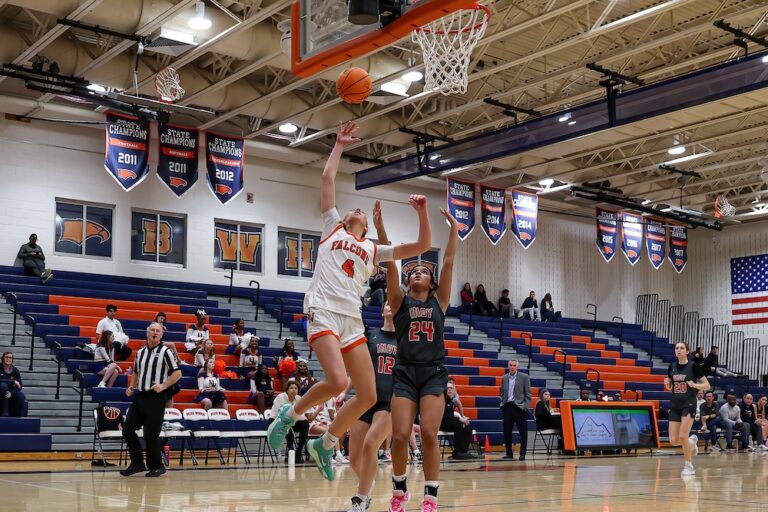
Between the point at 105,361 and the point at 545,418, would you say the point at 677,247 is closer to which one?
the point at 545,418

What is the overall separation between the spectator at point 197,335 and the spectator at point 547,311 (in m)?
13.5

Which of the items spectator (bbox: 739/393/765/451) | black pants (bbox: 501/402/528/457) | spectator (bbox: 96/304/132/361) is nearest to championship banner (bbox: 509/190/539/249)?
spectator (bbox: 739/393/765/451)

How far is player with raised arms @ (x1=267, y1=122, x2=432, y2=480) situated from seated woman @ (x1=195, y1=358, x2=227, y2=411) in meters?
10.3

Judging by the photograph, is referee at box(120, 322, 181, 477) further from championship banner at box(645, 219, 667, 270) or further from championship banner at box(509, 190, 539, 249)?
championship banner at box(645, 219, 667, 270)

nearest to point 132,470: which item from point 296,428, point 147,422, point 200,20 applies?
point 147,422

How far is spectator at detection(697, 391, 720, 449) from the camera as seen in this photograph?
71.1 ft

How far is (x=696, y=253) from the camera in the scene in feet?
111

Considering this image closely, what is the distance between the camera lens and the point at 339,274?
6.09m

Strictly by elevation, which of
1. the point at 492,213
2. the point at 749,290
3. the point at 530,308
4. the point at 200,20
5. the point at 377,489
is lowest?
the point at 377,489

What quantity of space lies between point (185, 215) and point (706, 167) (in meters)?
14.2

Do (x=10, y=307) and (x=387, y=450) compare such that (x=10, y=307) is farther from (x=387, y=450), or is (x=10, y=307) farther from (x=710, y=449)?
(x=710, y=449)

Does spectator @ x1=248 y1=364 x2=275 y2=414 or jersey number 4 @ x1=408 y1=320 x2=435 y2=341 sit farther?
spectator @ x1=248 y1=364 x2=275 y2=414

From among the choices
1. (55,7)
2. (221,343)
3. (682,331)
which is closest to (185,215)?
(221,343)

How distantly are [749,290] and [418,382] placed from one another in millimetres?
28656
